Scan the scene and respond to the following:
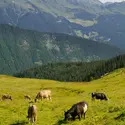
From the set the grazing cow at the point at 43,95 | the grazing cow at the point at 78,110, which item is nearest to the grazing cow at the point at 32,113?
the grazing cow at the point at 78,110

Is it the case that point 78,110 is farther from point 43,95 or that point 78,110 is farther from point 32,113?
point 43,95

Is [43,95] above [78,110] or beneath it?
above

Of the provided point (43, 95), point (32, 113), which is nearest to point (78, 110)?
point (32, 113)

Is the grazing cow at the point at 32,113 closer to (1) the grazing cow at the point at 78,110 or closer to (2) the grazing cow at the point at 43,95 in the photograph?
(1) the grazing cow at the point at 78,110

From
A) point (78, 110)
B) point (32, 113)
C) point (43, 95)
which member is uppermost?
point (43, 95)

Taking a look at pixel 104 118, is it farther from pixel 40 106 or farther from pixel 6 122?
pixel 40 106

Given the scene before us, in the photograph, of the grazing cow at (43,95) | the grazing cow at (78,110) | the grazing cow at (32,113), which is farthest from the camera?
the grazing cow at (43,95)

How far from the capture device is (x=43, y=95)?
54.2m

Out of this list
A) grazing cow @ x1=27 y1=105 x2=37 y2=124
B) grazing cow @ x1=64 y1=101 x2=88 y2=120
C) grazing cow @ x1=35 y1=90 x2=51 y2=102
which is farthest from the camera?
grazing cow @ x1=35 y1=90 x2=51 y2=102

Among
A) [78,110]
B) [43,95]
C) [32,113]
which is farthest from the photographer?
[43,95]

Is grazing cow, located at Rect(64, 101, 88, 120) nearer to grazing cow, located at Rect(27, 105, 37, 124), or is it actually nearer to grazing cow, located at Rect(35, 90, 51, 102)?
grazing cow, located at Rect(27, 105, 37, 124)

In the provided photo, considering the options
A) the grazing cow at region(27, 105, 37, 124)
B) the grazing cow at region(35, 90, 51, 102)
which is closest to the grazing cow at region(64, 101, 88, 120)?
the grazing cow at region(27, 105, 37, 124)

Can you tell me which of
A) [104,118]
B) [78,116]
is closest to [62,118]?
[78,116]

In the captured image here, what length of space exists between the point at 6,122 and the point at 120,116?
11630 millimetres
